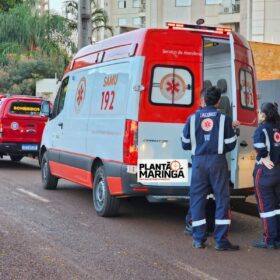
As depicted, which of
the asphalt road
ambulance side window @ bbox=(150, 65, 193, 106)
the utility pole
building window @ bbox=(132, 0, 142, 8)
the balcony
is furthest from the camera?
building window @ bbox=(132, 0, 142, 8)

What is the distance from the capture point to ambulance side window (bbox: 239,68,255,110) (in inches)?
315

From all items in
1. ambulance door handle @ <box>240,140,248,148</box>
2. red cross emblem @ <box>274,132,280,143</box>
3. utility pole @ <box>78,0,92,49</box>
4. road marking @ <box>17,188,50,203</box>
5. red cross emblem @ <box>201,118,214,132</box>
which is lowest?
road marking @ <box>17,188,50,203</box>

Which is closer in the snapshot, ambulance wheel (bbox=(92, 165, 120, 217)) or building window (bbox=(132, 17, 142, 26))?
ambulance wheel (bbox=(92, 165, 120, 217))

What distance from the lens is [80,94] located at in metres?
9.48

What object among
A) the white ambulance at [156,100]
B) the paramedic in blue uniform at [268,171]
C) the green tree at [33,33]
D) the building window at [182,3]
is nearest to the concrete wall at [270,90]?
the white ambulance at [156,100]

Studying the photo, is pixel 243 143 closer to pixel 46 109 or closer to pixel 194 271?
pixel 194 271

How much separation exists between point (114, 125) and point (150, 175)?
2.96ft

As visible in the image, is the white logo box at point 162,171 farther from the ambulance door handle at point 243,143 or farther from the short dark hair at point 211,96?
the short dark hair at point 211,96

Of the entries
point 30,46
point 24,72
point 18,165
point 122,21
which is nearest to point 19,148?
point 18,165

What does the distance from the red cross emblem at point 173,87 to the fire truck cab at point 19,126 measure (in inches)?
328

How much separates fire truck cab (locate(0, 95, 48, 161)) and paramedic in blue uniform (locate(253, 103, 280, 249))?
965 cm

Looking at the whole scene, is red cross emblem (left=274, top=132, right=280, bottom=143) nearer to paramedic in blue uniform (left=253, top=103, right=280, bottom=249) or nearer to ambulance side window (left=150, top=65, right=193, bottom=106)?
paramedic in blue uniform (left=253, top=103, right=280, bottom=249)

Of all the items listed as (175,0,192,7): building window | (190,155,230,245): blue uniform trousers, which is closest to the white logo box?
(190,155,230,245): blue uniform trousers

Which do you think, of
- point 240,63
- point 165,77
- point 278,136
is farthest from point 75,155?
point 278,136
